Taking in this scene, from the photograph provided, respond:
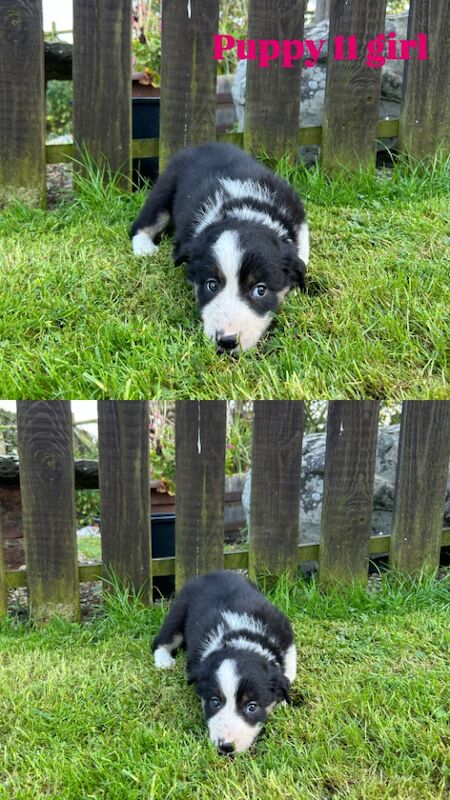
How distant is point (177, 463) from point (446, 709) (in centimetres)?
192

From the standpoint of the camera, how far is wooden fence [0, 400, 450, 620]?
4.39 metres

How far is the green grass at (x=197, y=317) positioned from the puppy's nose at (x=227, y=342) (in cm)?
8

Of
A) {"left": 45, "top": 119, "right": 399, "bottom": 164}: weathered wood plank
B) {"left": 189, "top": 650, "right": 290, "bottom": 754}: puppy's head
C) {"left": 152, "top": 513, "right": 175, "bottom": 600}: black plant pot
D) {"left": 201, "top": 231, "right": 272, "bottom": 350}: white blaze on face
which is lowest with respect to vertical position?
{"left": 152, "top": 513, "right": 175, "bottom": 600}: black plant pot

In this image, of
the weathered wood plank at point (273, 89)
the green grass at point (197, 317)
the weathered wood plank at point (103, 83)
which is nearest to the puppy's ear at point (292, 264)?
the green grass at point (197, 317)

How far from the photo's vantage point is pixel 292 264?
3967 millimetres

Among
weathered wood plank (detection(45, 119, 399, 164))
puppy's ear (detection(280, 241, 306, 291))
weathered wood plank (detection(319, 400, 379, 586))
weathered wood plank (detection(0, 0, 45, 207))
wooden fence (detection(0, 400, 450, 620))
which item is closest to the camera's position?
puppy's ear (detection(280, 241, 306, 291))

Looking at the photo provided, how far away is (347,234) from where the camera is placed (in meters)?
4.64

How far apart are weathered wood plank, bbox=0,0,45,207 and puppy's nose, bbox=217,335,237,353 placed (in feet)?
6.35

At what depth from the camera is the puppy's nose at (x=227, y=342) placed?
366cm

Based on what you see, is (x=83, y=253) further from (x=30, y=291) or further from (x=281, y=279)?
(x=281, y=279)

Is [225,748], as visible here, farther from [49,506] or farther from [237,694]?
[49,506]

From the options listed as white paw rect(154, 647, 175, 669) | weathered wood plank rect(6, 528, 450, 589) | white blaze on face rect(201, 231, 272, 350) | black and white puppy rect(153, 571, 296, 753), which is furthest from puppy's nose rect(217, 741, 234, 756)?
white blaze on face rect(201, 231, 272, 350)

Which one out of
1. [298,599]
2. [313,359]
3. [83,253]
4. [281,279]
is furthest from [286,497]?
[83,253]

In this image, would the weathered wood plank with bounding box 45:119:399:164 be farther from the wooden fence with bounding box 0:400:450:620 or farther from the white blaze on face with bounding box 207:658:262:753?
the white blaze on face with bounding box 207:658:262:753
